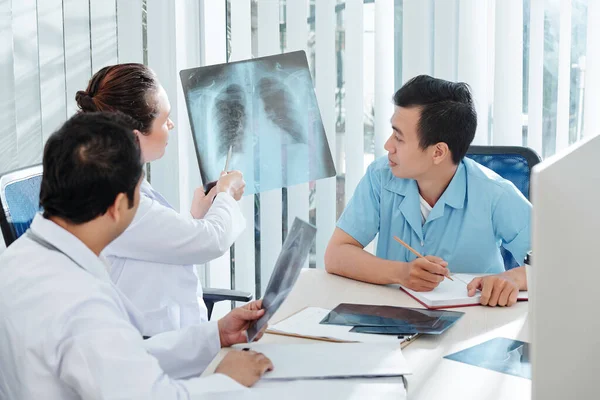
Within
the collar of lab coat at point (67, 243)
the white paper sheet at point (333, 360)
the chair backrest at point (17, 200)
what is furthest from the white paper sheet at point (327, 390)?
the chair backrest at point (17, 200)

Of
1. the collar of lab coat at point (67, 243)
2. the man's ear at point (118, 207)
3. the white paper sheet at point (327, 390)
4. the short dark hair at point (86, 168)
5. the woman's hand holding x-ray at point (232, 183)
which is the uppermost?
the short dark hair at point (86, 168)

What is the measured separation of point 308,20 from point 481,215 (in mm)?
1080

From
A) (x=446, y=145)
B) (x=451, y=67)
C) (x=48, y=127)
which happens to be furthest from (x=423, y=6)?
(x=48, y=127)

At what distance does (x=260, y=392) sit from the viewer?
1.11m

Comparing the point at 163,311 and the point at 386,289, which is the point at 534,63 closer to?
the point at 386,289

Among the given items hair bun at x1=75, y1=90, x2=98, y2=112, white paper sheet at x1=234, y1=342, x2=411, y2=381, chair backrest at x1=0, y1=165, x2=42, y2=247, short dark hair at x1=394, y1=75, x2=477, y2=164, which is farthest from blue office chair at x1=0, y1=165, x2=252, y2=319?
short dark hair at x1=394, y1=75, x2=477, y2=164

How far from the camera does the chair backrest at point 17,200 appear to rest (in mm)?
1527

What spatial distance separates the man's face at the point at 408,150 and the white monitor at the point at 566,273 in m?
1.14

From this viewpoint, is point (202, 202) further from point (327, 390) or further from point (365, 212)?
point (327, 390)

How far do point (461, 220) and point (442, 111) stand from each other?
1.00 feet

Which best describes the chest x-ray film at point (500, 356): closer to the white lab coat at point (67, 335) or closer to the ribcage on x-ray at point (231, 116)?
the white lab coat at point (67, 335)

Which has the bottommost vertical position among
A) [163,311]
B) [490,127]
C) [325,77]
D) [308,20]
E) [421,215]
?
[163,311]

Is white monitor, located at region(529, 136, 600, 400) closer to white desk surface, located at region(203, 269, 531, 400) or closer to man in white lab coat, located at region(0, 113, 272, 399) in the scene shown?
white desk surface, located at region(203, 269, 531, 400)

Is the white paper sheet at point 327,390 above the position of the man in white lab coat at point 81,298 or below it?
below
